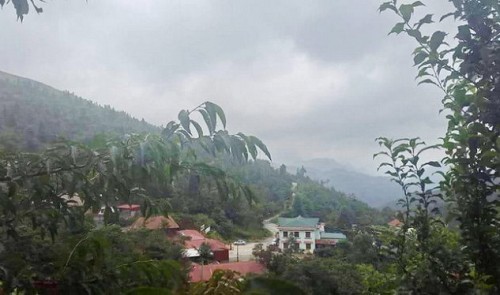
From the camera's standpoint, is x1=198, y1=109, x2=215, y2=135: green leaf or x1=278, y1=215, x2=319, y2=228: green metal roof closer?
x1=198, y1=109, x2=215, y2=135: green leaf

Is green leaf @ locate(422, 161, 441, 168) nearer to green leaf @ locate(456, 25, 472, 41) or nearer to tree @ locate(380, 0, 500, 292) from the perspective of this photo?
tree @ locate(380, 0, 500, 292)

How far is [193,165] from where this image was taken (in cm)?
99

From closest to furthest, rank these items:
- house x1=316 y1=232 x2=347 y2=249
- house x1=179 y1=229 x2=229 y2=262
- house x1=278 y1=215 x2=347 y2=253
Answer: house x1=179 y1=229 x2=229 y2=262
house x1=316 y1=232 x2=347 y2=249
house x1=278 y1=215 x2=347 y2=253

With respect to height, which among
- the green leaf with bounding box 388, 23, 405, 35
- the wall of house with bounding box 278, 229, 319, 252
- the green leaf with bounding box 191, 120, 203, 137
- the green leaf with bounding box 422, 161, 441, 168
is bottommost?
the wall of house with bounding box 278, 229, 319, 252

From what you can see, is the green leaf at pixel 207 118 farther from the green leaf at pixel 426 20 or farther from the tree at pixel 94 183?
the green leaf at pixel 426 20

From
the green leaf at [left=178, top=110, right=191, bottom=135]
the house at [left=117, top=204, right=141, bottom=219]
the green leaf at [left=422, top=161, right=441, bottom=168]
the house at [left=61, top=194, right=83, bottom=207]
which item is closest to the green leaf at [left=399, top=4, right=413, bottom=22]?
the green leaf at [left=422, top=161, right=441, bottom=168]

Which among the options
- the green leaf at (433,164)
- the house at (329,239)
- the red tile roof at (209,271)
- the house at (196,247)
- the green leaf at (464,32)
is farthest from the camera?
the house at (329,239)

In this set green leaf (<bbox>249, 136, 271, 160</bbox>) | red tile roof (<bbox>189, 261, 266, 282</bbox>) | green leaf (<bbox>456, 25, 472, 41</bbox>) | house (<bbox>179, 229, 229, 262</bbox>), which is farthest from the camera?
house (<bbox>179, 229, 229, 262</bbox>)

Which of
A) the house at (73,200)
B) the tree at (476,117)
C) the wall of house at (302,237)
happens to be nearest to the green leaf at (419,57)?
the tree at (476,117)

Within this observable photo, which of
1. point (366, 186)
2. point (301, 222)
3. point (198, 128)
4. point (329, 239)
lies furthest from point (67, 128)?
point (366, 186)

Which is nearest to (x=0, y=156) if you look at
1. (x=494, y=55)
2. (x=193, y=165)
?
(x=193, y=165)

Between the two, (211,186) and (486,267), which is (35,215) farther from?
(486,267)

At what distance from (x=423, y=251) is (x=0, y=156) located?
112 centimetres

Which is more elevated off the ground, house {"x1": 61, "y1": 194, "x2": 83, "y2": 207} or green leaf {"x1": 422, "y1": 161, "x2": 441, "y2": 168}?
green leaf {"x1": 422, "y1": 161, "x2": 441, "y2": 168}
